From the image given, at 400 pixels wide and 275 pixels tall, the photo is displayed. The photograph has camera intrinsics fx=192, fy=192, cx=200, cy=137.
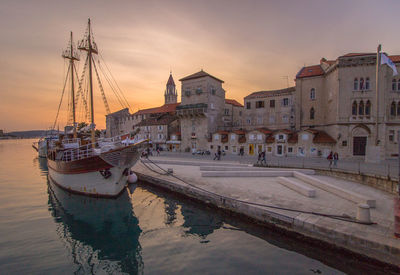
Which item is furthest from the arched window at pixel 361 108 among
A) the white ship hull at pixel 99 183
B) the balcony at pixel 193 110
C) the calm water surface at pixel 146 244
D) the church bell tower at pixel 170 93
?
the church bell tower at pixel 170 93

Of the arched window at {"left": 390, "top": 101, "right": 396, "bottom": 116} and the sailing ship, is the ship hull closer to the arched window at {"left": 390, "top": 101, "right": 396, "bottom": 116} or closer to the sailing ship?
the sailing ship

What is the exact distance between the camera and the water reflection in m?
7.87

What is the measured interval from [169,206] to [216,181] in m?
4.25

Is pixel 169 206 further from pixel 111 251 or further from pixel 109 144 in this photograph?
pixel 109 144

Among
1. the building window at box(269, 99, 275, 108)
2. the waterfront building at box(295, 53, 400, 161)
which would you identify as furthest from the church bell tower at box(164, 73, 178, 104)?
the waterfront building at box(295, 53, 400, 161)

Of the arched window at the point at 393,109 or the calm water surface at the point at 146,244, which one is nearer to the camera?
the calm water surface at the point at 146,244

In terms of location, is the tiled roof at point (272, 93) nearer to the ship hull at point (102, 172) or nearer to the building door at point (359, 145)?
the building door at point (359, 145)

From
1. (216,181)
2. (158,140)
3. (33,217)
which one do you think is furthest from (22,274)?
(158,140)

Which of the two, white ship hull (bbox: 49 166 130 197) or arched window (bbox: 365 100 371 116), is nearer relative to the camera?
white ship hull (bbox: 49 166 130 197)

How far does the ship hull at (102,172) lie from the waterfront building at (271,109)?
28087 millimetres

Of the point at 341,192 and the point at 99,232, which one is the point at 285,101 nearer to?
the point at 341,192

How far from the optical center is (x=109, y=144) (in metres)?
17.0

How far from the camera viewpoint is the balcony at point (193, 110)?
128 ft

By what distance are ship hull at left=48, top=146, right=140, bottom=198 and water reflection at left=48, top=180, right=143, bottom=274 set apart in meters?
0.79
